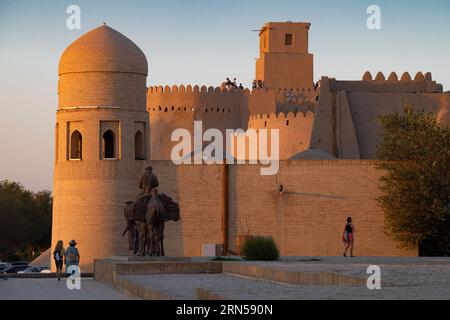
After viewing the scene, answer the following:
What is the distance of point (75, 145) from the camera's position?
119 feet

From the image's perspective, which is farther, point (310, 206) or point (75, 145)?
point (75, 145)

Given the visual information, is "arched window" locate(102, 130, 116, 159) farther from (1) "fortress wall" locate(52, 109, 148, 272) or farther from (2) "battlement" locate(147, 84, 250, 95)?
(2) "battlement" locate(147, 84, 250, 95)

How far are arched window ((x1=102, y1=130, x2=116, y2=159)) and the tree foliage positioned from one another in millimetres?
19024

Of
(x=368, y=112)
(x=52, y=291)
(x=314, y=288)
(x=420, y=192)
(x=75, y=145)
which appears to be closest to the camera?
(x=314, y=288)

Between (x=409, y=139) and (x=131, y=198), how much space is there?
7949 millimetres

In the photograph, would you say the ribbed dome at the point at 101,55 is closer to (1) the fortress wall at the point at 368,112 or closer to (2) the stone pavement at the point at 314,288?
(1) the fortress wall at the point at 368,112

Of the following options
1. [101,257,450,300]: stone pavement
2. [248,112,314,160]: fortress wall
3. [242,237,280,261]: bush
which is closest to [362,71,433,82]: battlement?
[248,112,314,160]: fortress wall

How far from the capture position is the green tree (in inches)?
1324

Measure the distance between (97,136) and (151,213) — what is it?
1113 centimetres

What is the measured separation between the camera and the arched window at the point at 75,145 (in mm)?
35906

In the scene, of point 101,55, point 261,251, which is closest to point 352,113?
point 101,55

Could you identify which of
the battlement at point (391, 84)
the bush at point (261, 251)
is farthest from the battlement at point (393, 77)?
the bush at point (261, 251)

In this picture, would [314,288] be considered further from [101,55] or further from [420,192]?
[101,55]

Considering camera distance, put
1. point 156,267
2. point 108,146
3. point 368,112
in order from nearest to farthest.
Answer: point 156,267, point 108,146, point 368,112
